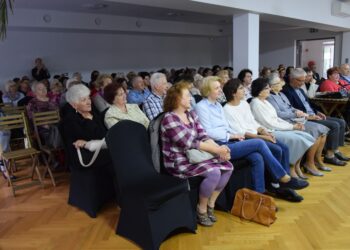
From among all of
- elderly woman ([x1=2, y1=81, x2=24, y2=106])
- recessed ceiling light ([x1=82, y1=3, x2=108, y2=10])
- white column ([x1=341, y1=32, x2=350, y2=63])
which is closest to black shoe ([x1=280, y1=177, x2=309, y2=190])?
elderly woman ([x1=2, y1=81, x2=24, y2=106])

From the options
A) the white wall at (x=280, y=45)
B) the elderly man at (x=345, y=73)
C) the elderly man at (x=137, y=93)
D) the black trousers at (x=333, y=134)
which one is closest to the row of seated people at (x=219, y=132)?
the black trousers at (x=333, y=134)

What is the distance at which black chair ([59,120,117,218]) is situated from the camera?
9.75ft

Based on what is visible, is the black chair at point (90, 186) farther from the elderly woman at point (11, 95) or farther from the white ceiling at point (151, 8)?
the elderly woman at point (11, 95)

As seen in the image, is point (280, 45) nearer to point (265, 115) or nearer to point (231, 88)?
point (265, 115)

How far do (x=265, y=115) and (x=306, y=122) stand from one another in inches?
29.5

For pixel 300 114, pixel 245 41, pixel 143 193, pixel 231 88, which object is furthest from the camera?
pixel 245 41

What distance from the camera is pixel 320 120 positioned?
4.34 meters

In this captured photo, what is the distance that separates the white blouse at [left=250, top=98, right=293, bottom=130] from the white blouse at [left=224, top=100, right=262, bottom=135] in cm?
22

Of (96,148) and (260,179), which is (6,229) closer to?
(96,148)

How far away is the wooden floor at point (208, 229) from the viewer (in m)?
2.46

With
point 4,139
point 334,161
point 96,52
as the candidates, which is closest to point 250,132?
point 334,161

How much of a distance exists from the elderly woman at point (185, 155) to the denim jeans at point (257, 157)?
244mm

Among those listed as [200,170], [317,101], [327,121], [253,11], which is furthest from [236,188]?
[253,11]

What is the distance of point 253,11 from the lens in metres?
5.33
